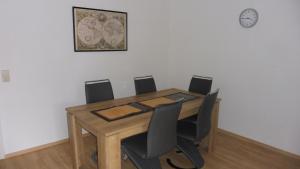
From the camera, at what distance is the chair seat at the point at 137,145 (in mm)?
2130

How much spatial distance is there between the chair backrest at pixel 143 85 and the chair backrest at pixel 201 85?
65 cm

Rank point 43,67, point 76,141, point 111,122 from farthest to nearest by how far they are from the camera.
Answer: point 43,67
point 76,141
point 111,122

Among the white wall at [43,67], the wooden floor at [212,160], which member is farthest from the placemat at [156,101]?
the white wall at [43,67]

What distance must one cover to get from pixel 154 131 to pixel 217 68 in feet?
6.69

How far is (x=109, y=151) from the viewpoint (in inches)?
74.8

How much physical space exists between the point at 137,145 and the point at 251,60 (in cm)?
210

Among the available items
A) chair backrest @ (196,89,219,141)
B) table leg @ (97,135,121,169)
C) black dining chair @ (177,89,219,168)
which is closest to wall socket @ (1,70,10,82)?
table leg @ (97,135,121,169)

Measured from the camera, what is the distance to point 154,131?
204 centimetres

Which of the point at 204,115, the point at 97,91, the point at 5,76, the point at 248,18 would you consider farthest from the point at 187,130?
the point at 5,76

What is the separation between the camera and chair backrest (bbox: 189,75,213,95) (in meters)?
3.20

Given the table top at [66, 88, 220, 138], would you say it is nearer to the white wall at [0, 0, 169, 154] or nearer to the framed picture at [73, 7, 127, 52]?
the white wall at [0, 0, 169, 154]

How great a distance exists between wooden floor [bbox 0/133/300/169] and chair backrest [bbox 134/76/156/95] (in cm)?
97

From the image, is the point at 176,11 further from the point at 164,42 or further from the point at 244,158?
the point at 244,158

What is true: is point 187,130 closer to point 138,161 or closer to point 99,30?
point 138,161
